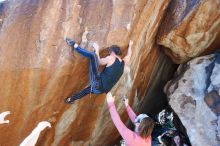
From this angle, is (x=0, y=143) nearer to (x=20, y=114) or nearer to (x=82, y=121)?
(x=20, y=114)

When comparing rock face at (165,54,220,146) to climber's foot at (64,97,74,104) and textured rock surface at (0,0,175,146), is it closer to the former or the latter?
textured rock surface at (0,0,175,146)

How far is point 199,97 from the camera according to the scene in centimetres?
873

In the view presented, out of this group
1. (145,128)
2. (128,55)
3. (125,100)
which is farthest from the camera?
(125,100)

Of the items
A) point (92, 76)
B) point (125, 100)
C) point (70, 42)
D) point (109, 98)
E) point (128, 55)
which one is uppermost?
point (70, 42)

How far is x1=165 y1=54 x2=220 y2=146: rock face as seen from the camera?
27.3 ft

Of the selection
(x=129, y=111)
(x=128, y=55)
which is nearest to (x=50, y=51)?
(x=128, y=55)

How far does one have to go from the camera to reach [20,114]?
22.8 ft

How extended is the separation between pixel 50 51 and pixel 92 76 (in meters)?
0.89

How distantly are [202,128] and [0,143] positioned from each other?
4281 millimetres

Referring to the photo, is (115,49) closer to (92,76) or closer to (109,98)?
(92,76)

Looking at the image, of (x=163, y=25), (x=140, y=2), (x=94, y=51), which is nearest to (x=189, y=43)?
(x=163, y=25)

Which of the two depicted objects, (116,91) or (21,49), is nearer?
(21,49)

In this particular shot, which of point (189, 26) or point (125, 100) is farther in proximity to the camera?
point (189, 26)

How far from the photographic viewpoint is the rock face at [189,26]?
8141 millimetres
